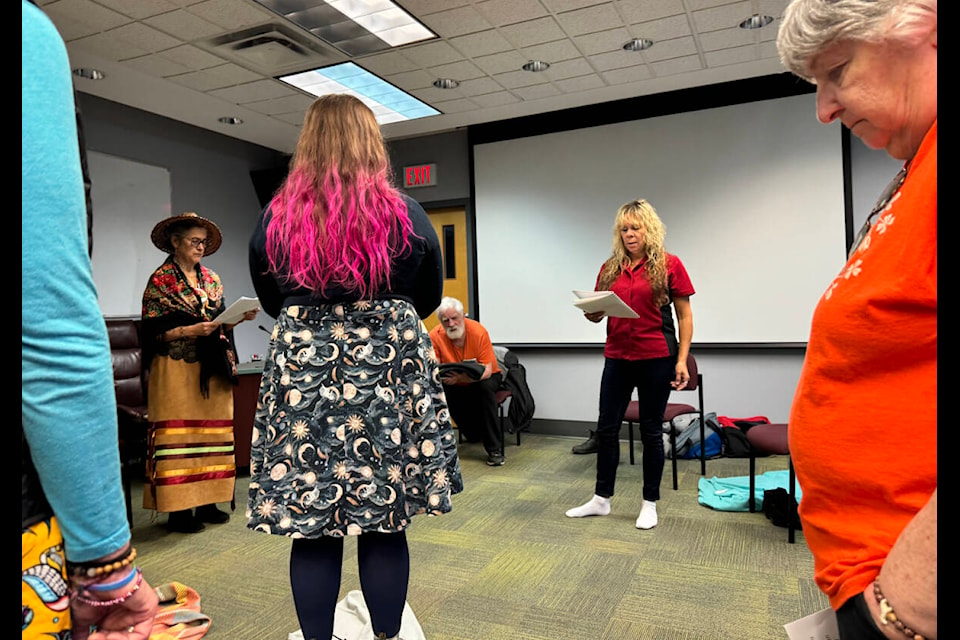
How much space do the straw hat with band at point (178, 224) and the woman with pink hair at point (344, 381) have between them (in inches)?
67.0

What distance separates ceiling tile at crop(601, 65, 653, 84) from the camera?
4.23 metres

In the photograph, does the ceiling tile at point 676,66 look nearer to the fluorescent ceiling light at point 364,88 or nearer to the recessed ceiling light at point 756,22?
the recessed ceiling light at point 756,22

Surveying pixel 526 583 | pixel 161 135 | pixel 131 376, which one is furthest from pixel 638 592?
pixel 161 135

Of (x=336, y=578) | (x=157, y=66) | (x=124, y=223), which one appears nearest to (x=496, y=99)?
(x=157, y=66)

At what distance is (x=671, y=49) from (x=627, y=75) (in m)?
0.47

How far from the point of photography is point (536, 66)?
4.14 meters

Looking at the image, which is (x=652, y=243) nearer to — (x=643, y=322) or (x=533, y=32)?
(x=643, y=322)

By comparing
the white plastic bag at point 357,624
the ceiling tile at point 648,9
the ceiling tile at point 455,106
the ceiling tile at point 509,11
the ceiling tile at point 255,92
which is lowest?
the white plastic bag at point 357,624

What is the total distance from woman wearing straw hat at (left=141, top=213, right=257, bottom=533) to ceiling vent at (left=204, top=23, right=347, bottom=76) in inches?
50.9

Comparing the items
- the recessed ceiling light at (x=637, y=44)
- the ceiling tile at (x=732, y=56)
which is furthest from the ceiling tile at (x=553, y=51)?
the ceiling tile at (x=732, y=56)

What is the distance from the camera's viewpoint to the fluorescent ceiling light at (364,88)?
4203 millimetres

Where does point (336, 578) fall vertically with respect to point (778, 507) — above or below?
above
